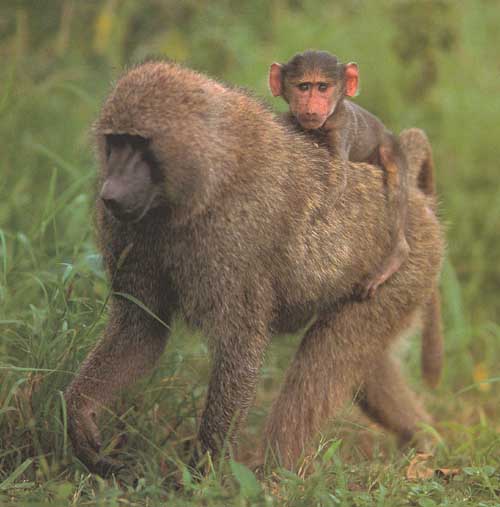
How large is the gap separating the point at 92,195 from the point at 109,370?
1048 mm

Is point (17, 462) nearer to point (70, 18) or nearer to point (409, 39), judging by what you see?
point (70, 18)

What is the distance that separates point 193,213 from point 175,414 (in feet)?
3.25

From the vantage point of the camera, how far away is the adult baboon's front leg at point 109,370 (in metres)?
3.13

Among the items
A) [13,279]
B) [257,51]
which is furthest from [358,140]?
[257,51]

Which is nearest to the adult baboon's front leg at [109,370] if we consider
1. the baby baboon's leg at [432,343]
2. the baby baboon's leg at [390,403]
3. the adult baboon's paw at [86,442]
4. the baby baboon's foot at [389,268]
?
the adult baboon's paw at [86,442]

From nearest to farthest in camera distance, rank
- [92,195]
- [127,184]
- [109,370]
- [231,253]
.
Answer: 1. [127,184]
2. [231,253]
3. [109,370]
4. [92,195]

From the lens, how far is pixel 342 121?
3443 mm

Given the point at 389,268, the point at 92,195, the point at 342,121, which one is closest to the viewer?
the point at 342,121

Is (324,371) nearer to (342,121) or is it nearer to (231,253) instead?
(231,253)

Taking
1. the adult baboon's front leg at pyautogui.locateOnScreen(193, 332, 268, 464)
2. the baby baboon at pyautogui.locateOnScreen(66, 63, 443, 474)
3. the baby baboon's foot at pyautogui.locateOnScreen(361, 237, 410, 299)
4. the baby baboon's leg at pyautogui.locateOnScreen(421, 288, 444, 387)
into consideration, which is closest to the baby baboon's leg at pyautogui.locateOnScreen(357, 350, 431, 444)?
the baby baboon's leg at pyautogui.locateOnScreen(421, 288, 444, 387)

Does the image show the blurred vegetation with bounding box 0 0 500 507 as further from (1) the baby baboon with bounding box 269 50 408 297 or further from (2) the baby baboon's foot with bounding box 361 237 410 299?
(1) the baby baboon with bounding box 269 50 408 297

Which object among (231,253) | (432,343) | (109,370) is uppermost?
(231,253)

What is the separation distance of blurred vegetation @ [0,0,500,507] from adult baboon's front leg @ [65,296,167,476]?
0.07 meters

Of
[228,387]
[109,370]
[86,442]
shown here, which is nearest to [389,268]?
[228,387]
